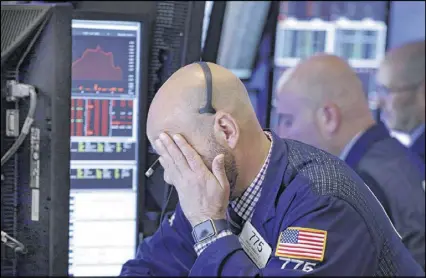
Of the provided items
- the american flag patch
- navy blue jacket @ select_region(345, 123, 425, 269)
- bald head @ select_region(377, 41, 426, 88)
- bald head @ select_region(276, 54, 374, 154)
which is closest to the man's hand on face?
the american flag patch

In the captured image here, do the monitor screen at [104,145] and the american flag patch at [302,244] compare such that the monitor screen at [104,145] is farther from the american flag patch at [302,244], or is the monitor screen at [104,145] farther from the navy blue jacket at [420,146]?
the navy blue jacket at [420,146]

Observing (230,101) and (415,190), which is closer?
(230,101)

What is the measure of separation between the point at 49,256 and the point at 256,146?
1.67ft

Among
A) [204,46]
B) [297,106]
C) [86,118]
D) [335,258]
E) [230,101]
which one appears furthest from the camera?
[297,106]

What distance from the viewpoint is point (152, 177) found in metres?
1.95

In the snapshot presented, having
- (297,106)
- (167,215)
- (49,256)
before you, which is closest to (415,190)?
(297,106)

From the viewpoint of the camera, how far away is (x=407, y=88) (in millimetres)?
3361

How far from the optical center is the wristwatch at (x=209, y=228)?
4.89 feet

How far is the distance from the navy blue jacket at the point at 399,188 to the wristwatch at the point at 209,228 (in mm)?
1055

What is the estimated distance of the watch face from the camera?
1.49 meters

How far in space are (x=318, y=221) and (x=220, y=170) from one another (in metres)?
0.23

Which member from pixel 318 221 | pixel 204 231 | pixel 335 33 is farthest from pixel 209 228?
pixel 335 33

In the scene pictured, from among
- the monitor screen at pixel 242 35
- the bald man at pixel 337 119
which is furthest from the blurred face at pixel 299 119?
the monitor screen at pixel 242 35

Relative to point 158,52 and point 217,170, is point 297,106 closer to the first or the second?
point 158,52
